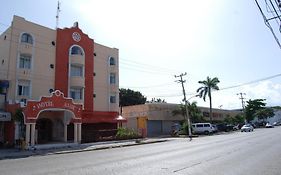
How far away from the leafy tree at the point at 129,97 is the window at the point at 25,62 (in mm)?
44678

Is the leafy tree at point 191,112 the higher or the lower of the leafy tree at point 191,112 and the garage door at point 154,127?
the higher

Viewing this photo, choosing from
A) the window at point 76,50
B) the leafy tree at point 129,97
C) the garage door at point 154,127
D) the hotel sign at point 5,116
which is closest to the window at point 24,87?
the hotel sign at point 5,116

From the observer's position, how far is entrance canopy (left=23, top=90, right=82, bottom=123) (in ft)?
91.7

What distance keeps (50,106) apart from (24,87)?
178 inches

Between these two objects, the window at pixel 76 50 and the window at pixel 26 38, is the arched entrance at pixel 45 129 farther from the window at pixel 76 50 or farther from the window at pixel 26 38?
the window at pixel 76 50

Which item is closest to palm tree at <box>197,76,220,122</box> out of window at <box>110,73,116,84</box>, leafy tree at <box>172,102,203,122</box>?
leafy tree at <box>172,102,203,122</box>

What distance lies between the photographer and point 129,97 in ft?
256

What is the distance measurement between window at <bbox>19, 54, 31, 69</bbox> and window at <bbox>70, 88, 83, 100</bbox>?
6107 mm

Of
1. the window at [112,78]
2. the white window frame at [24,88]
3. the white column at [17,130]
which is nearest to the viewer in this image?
the white column at [17,130]

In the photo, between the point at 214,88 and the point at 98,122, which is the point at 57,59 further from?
the point at 214,88

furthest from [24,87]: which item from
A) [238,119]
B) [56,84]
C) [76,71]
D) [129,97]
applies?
[238,119]

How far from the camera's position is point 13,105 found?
2966 centimetres

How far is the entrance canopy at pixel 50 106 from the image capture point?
91.7ft

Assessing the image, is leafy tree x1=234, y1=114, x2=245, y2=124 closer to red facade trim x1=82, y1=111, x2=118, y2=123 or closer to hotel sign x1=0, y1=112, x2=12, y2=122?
red facade trim x1=82, y1=111, x2=118, y2=123
